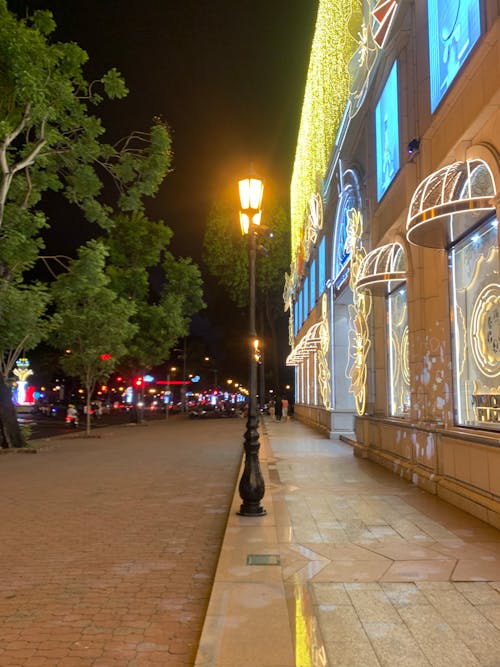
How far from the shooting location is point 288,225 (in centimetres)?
4875

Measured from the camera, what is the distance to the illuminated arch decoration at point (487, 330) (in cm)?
809

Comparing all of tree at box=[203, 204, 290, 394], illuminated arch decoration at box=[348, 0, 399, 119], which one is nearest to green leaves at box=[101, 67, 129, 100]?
illuminated arch decoration at box=[348, 0, 399, 119]

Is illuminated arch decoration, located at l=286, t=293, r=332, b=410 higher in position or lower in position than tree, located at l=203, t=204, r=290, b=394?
lower

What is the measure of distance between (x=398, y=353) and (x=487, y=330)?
15.8 feet

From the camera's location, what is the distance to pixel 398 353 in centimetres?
1316

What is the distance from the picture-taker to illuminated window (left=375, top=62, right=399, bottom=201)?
41.7ft

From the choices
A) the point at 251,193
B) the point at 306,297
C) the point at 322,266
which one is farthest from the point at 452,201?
the point at 306,297

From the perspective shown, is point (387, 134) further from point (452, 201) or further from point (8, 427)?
point (8, 427)

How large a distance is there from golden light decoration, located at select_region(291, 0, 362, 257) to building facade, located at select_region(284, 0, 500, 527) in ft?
0.62

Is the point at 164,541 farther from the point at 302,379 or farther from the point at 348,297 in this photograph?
the point at 302,379

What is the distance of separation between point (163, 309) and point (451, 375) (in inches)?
1119

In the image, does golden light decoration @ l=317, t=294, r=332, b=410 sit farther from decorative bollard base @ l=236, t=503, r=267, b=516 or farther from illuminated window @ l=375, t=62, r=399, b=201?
decorative bollard base @ l=236, t=503, r=267, b=516

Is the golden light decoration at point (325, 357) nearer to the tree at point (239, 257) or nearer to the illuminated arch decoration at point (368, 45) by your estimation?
the illuminated arch decoration at point (368, 45)

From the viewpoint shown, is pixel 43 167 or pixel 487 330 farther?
pixel 43 167
